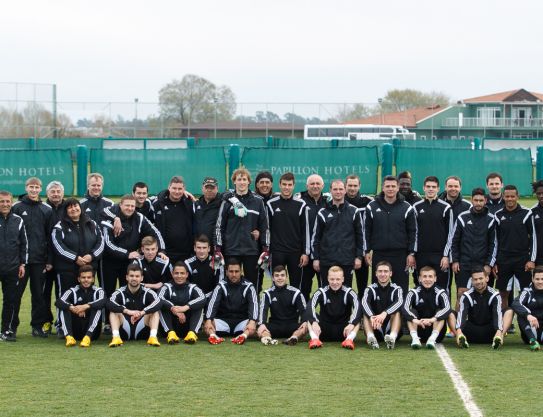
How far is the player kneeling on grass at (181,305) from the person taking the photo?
9.71 meters

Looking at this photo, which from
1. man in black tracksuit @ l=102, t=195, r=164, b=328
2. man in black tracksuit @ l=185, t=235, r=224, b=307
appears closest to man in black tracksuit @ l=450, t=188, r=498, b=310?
man in black tracksuit @ l=185, t=235, r=224, b=307

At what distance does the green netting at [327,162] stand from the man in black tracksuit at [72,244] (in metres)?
15.1

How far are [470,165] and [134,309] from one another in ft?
59.3

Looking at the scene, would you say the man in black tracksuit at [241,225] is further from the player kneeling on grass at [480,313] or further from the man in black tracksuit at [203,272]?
the player kneeling on grass at [480,313]

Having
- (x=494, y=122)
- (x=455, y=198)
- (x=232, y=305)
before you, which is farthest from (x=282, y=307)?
(x=494, y=122)

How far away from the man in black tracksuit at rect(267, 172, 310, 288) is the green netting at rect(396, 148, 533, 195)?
15.7 metres

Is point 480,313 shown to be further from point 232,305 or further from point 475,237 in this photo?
point 232,305

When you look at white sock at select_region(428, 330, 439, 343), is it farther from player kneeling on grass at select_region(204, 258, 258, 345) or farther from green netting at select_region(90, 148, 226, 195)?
green netting at select_region(90, 148, 226, 195)

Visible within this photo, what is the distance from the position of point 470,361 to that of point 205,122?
54.6 meters

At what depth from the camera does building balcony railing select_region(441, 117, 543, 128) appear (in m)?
72.3

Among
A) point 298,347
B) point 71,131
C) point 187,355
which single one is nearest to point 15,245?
point 187,355

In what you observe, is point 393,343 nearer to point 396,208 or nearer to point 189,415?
point 396,208

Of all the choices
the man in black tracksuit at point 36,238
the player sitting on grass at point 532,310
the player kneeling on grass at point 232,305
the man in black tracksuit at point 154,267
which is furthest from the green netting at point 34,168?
the player sitting on grass at point 532,310

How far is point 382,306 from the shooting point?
955 cm
